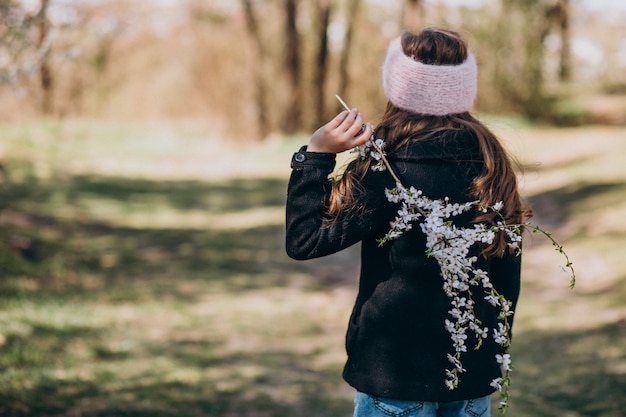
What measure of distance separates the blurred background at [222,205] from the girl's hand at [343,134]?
78 cm

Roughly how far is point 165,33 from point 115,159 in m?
5.66

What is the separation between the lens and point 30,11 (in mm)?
6238

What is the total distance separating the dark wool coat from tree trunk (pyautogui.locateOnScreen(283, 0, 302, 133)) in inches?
736

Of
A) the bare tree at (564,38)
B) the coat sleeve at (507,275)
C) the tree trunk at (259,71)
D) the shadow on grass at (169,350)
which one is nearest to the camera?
the coat sleeve at (507,275)

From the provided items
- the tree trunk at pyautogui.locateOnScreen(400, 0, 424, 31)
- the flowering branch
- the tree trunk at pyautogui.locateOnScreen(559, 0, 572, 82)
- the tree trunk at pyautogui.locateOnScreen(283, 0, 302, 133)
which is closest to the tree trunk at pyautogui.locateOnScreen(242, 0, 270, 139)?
the tree trunk at pyautogui.locateOnScreen(283, 0, 302, 133)

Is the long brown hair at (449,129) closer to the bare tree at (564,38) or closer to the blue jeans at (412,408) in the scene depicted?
the blue jeans at (412,408)

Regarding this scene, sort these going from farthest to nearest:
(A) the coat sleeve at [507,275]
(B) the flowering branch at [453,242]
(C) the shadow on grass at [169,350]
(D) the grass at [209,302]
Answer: (D) the grass at [209,302] < (C) the shadow on grass at [169,350] < (A) the coat sleeve at [507,275] < (B) the flowering branch at [453,242]

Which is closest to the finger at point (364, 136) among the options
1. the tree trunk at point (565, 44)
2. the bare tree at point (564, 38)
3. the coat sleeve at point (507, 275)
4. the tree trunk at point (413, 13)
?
the coat sleeve at point (507, 275)

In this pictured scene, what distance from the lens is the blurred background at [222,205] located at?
5.15 meters

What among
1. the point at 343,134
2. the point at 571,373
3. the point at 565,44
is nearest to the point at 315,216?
the point at 343,134

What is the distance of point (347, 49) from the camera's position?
21344 mm

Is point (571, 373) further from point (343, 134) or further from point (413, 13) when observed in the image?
point (413, 13)

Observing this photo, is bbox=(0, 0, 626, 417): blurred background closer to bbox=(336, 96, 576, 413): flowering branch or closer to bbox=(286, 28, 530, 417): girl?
bbox=(286, 28, 530, 417): girl

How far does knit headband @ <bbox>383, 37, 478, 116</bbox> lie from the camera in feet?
7.57
